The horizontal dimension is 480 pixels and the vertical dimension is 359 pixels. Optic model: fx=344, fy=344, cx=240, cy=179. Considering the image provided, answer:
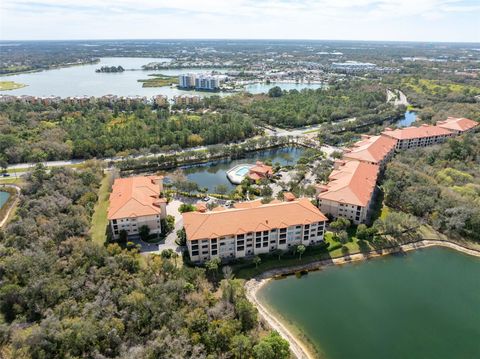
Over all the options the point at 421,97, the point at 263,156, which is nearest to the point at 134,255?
the point at 263,156

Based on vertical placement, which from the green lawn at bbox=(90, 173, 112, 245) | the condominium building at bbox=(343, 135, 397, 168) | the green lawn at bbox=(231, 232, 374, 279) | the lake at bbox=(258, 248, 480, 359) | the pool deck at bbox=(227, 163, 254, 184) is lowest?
the lake at bbox=(258, 248, 480, 359)

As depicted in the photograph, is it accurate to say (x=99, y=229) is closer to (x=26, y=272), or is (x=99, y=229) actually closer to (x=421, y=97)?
(x=26, y=272)

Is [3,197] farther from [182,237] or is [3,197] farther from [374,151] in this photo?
[374,151]

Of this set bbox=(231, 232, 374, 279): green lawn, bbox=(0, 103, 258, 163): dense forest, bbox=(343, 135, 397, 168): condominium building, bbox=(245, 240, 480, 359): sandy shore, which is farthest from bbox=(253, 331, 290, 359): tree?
bbox=(0, 103, 258, 163): dense forest

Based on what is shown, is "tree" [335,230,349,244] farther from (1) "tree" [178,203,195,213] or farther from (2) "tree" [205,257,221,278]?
(1) "tree" [178,203,195,213]

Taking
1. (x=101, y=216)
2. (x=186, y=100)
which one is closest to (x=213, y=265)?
(x=101, y=216)

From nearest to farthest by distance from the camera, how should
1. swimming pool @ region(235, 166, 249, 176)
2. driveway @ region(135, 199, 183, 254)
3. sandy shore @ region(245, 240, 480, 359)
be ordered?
sandy shore @ region(245, 240, 480, 359) → driveway @ region(135, 199, 183, 254) → swimming pool @ region(235, 166, 249, 176)
